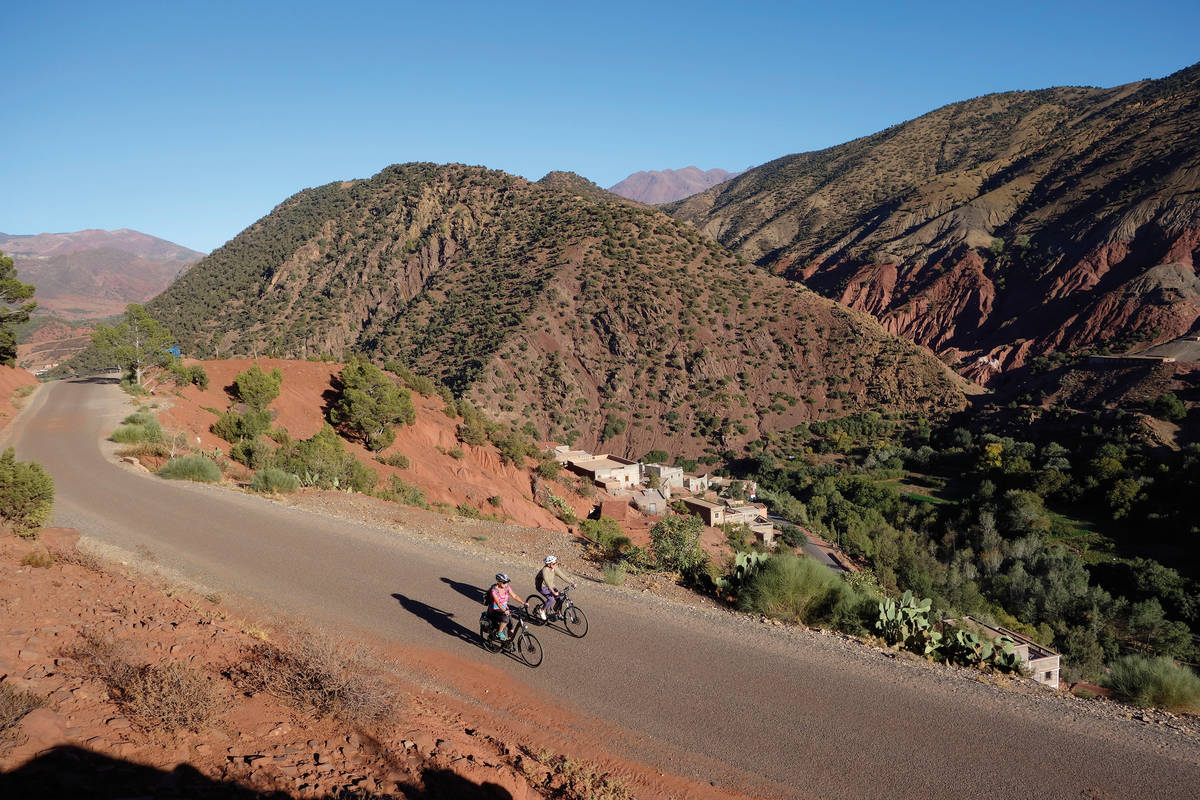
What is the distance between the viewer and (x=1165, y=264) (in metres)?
70.2

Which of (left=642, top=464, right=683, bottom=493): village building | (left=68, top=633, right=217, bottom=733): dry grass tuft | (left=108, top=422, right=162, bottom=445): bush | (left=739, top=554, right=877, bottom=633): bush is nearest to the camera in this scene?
(left=68, top=633, right=217, bottom=733): dry grass tuft

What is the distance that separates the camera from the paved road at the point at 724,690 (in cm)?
584

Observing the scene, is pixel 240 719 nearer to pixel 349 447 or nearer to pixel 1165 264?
pixel 349 447

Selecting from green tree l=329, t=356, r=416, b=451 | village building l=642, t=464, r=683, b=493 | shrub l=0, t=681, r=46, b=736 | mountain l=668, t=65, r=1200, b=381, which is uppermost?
mountain l=668, t=65, r=1200, b=381

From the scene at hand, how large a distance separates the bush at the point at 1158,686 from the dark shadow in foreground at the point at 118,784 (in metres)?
9.25

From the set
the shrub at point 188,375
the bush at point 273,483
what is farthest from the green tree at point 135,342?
the bush at point 273,483

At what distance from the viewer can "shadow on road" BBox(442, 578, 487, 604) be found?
986cm

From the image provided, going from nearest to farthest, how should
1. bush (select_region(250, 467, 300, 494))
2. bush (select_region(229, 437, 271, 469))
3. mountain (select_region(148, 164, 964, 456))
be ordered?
bush (select_region(250, 467, 300, 494)) → bush (select_region(229, 437, 271, 469)) → mountain (select_region(148, 164, 964, 456))

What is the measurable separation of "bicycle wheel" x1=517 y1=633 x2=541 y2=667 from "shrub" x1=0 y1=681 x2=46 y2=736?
4672mm

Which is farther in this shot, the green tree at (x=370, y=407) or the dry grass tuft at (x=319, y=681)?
the green tree at (x=370, y=407)

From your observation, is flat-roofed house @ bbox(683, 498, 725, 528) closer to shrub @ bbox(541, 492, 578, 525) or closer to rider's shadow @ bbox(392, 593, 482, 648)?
shrub @ bbox(541, 492, 578, 525)

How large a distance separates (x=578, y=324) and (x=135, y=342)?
42.3 m

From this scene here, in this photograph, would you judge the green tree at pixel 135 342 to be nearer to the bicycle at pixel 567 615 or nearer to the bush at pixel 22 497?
the bush at pixel 22 497

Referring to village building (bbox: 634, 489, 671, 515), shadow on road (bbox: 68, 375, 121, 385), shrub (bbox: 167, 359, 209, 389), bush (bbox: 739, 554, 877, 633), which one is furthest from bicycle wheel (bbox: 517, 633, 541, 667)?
shadow on road (bbox: 68, 375, 121, 385)
